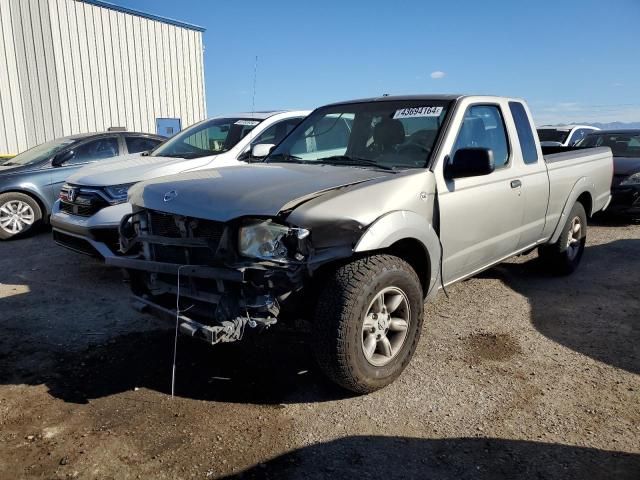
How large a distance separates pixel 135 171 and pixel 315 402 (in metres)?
3.79

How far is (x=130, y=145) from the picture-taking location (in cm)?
869

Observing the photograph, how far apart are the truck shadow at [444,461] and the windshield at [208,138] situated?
439cm

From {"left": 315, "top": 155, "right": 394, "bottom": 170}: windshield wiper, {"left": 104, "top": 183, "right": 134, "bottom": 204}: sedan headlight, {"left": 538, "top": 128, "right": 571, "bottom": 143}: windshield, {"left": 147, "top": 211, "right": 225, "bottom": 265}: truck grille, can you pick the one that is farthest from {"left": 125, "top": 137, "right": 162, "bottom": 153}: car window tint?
{"left": 538, "top": 128, "right": 571, "bottom": 143}: windshield

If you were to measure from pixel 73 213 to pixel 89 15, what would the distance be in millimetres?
12552

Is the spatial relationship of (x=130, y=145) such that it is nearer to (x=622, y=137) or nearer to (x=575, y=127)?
(x=622, y=137)

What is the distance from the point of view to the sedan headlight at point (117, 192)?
550 centimetres

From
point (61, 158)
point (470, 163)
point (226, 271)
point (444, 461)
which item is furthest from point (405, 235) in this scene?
point (61, 158)

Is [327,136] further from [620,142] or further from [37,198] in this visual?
[620,142]

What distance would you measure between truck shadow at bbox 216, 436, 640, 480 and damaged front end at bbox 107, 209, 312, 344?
29.4 inches

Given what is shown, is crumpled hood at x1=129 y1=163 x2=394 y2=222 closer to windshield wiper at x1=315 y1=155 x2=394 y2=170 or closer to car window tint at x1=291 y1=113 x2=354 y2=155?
windshield wiper at x1=315 y1=155 x2=394 y2=170

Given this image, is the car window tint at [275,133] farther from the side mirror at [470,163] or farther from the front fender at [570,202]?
the front fender at [570,202]

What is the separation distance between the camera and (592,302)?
16.2ft

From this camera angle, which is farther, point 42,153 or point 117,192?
point 42,153

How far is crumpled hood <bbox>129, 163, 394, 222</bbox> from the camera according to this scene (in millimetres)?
2924
